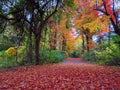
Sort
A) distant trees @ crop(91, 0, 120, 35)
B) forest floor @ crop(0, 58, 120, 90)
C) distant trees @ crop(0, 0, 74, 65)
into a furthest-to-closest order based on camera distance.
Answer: distant trees @ crop(91, 0, 120, 35), distant trees @ crop(0, 0, 74, 65), forest floor @ crop(0, 58, 120, 90)

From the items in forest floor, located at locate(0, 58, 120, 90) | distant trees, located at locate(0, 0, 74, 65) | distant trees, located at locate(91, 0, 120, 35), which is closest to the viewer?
forest floor, located at locate(0, 58, 120, 90)

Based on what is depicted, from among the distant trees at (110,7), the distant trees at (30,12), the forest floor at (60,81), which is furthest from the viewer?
the distant trees at (110,7)

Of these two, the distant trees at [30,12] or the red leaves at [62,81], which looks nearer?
the red leaves at [62,81]

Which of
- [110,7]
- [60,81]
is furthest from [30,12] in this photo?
[60,81]

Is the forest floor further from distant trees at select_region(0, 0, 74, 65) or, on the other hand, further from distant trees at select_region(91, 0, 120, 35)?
distant trees at select_region(91, 0, 120, 35)

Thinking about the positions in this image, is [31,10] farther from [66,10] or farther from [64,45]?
[64,45]

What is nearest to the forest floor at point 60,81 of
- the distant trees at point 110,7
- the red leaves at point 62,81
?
the red leaves at point 62,81

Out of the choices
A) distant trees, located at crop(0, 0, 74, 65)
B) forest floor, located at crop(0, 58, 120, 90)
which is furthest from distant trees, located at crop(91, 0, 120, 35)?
forest floor, located at crop(0, 58, 120, 90)

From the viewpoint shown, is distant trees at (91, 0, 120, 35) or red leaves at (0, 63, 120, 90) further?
distant trees at (91, 0, 120, 35)

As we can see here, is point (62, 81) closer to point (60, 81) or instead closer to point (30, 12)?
point (60, 81)

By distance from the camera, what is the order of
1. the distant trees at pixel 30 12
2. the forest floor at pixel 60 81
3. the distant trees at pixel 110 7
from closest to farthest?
the forest floor at pixel 60 81, the distant trees at pixel 30 12, the distant trees at pixel 110 7

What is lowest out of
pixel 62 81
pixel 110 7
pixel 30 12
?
pixel 62 81

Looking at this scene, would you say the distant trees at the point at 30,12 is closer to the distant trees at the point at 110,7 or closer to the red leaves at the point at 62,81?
the distant trees at the point at 110,7

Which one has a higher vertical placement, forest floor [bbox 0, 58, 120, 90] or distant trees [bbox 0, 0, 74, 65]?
distant trees [bbox 0, 0, 74, 65]
